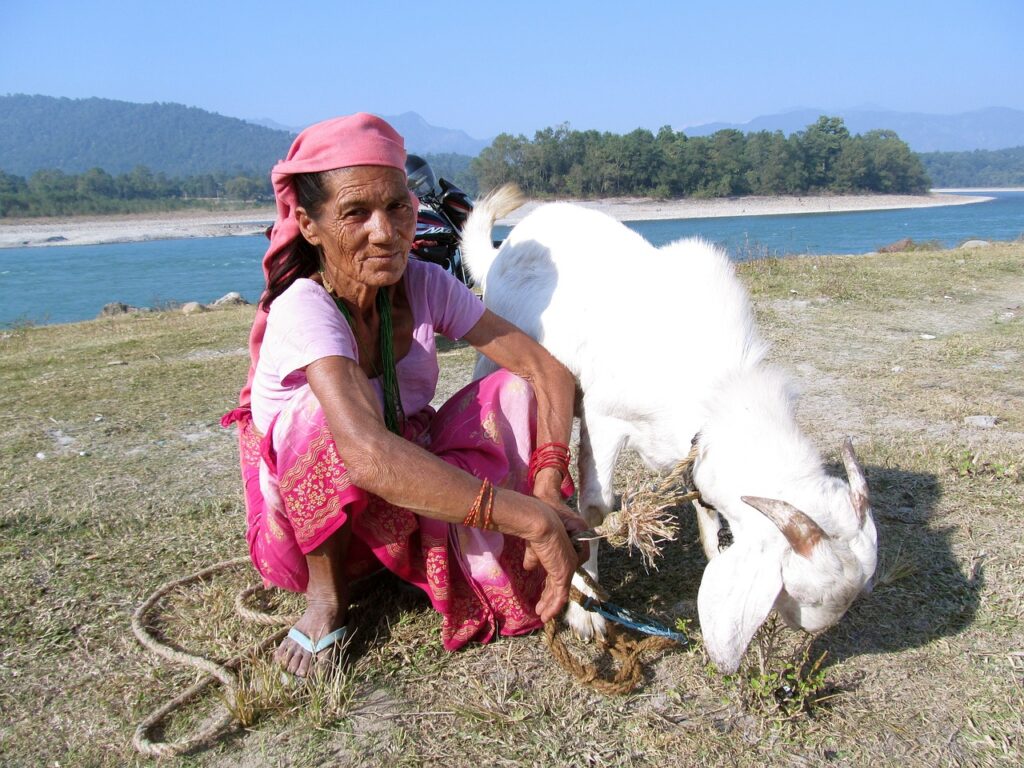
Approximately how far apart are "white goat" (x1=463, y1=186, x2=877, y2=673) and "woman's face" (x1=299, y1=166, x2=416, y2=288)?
77 cm

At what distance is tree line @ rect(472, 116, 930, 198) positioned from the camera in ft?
166

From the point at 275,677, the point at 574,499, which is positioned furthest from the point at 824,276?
the point at 275,677

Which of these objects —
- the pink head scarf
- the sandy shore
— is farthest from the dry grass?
the sandy shore

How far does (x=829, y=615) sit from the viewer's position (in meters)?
1.82

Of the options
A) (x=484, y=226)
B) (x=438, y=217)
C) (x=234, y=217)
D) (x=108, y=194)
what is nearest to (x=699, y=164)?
(x=234, y=217)

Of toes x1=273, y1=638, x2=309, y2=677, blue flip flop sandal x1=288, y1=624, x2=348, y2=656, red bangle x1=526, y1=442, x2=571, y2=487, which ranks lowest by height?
toes x1=273, y1=638, x2=309, y2=677

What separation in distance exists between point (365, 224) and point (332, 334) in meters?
0.31

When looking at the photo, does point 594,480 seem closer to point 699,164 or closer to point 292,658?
point 292,658

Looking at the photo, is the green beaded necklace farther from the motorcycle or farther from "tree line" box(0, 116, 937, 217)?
"tree line" box(0, 116, 937, 217)

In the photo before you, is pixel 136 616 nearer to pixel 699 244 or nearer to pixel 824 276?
pixel 699 244

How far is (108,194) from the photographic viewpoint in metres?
83.6

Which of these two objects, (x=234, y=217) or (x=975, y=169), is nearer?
(x=234, y=217)

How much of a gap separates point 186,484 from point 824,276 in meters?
7.41

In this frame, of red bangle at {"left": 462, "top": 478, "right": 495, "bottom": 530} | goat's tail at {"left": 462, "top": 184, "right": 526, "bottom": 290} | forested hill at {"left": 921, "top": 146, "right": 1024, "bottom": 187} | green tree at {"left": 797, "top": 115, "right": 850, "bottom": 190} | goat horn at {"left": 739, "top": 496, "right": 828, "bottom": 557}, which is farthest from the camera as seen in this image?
forested hill at {"left": 921, "top": 146, "right": 1024, "bottom": 187}
